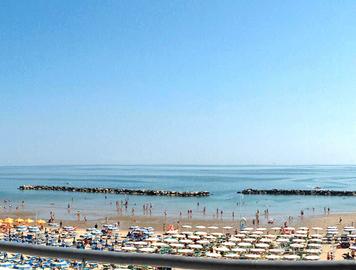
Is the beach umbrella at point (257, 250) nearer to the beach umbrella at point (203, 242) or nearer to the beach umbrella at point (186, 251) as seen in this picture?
the beach umbrella at point (186, 251)

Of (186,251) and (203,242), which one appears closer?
(186,251)

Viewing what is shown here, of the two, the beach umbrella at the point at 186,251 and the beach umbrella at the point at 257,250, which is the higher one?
the beach umbrella at the point at 257,250

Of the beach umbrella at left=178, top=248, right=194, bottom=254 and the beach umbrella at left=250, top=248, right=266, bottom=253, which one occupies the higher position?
the beach umbrella at left=250, top=248, right=266, bottom=253

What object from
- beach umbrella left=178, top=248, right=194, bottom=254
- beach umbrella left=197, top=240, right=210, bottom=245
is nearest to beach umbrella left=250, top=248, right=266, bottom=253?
A: beach umbrella left=178, top=248, right=194, bottom=254

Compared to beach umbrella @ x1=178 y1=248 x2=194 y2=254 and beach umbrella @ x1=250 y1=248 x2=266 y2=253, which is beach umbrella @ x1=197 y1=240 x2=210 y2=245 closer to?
beach umbrella @ x1=178 y1=248 x2=194 y2=254

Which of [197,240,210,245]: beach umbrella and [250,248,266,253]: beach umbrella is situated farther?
[197,240,210,245]: beach umbrella

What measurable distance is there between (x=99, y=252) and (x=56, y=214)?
41.6 metres

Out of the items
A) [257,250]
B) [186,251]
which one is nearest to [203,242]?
[186,251]

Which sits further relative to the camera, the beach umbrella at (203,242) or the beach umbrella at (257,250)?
the beach umbrella at (203,242)

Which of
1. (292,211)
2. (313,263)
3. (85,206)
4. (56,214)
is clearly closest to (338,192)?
(292,211)

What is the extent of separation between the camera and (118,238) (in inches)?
1016

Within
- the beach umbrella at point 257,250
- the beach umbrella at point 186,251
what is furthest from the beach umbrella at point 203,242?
the beach umbrella at point 257,250

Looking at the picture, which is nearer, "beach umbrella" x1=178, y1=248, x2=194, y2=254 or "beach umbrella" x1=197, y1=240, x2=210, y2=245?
"beach umbrella" x1=178, y1=248, x2=194, y2=254

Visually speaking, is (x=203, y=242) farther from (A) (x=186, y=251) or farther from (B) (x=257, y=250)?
(B) (x=257, y=250)
